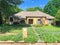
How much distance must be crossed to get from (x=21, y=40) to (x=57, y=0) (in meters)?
72.9

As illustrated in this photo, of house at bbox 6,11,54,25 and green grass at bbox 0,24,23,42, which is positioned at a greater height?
green grass at bbox 0,24,23,42

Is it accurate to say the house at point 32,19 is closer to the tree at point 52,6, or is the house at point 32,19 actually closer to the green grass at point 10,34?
the green grass at point 10,34

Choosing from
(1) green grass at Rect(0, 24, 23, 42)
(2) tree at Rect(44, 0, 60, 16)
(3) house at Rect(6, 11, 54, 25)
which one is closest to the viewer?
(1) green grass at Rect(0, 24, 23, 42)

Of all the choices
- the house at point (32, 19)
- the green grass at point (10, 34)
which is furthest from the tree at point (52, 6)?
the green grass at point (10, 34)

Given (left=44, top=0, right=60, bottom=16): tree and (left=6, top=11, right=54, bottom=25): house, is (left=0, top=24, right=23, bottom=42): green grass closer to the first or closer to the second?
(left=6, top=11, right=54, bottom=25): house

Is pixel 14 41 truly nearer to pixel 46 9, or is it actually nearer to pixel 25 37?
pixel 25 37

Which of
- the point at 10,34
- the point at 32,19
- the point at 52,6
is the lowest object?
the point at 32,19

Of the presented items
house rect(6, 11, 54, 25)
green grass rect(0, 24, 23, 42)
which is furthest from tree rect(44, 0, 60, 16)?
green grass rect(0, 24, 23, 42)

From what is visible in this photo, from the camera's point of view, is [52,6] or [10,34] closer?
[10,34]

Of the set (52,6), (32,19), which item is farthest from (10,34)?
(52,6)

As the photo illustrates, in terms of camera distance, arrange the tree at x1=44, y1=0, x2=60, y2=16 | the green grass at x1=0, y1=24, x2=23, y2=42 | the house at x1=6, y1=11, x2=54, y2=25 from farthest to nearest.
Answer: the tree at x1=44, y1=0, x2=60, y2=16
the house at x1=6, y1=11, x2=54, y2=25
the green grass at x1=0, y1=24, x2=23, y2=42

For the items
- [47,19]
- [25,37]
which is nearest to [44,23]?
[47,19]

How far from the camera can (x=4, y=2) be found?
31656 mm

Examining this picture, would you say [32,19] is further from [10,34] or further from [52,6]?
[52,6]
